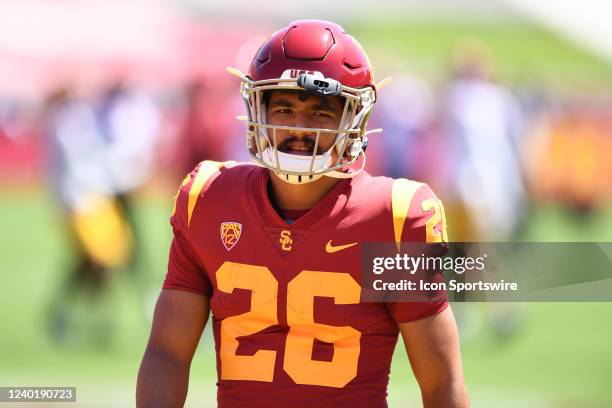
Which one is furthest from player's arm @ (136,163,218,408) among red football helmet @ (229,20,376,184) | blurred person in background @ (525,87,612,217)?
blurred person in background @ (525,87,612,217)

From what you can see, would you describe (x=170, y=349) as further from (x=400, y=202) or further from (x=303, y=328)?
(x=400, y=202)

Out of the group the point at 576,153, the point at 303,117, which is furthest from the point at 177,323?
the point at 576,153

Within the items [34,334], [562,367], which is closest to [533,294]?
[562,367]

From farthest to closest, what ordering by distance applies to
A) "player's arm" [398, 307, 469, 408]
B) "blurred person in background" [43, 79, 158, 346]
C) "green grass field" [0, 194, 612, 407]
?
"blurred person in background" [43, 79, 158, 346] → "green grass field" [0, 194, 612, 407] → "player's arm" [398, 307, 469, 408]

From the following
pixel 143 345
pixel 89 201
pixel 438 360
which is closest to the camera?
pixel 438 360

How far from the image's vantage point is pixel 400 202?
225cm

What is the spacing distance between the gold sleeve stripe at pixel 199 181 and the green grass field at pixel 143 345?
333 cm

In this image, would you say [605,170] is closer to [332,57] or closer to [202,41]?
[202,41]

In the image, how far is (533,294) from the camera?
3.10 meters

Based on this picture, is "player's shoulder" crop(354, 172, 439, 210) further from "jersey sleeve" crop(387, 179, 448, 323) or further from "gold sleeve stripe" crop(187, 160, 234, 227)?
"gold sleeve stripe" crop(187, 160, 234, 227)

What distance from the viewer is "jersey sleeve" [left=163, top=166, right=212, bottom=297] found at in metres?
2.35

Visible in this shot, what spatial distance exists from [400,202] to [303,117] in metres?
0.28

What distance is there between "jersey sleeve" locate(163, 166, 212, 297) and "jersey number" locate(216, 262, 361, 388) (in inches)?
4.8

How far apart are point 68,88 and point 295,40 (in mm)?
6624
